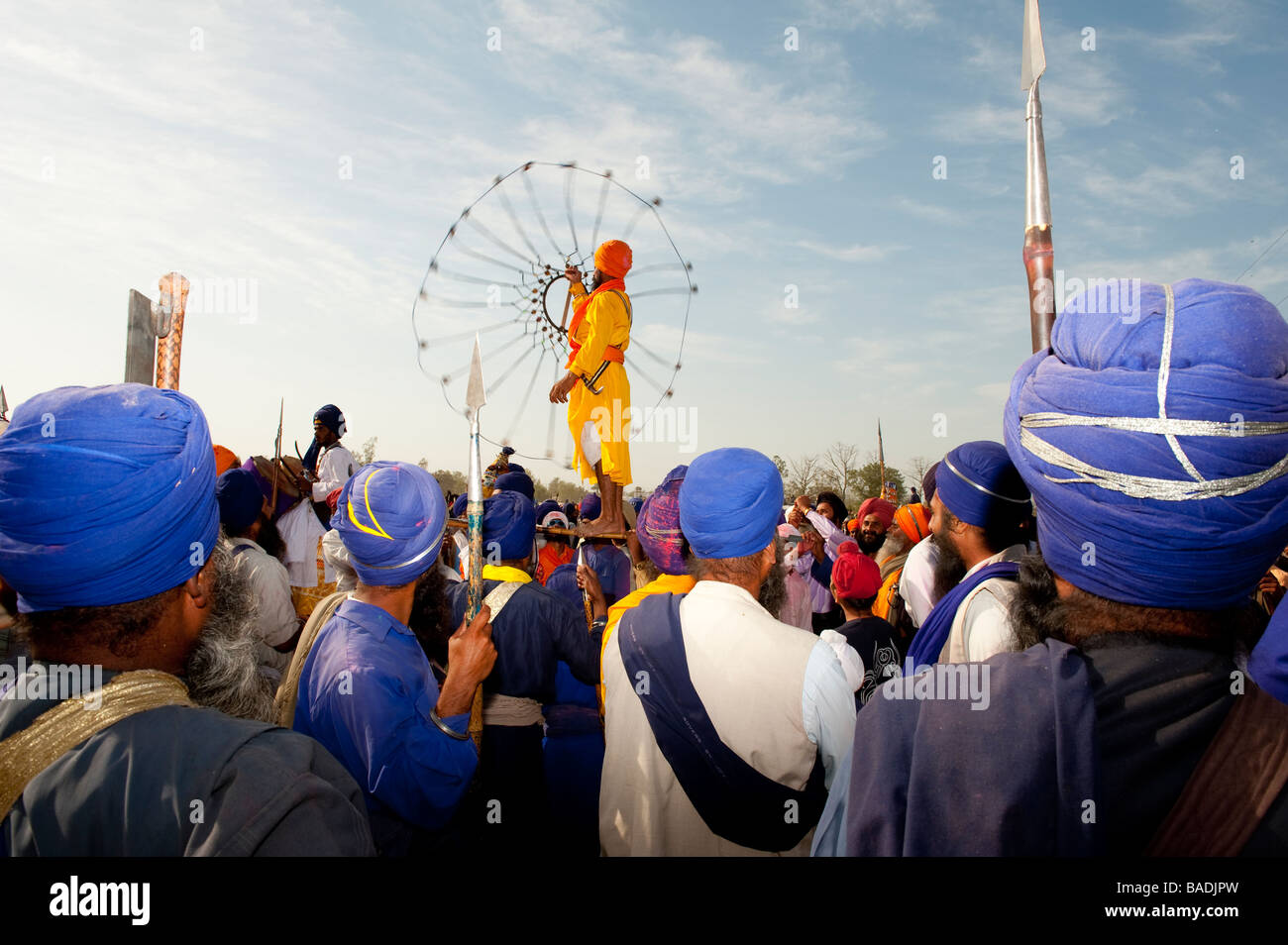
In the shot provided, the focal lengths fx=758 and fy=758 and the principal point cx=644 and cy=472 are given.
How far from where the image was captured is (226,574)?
6.51 feet

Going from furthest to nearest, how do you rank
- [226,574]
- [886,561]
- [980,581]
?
[886,561], [980,581], [226,574]

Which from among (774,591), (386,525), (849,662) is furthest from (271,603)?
(849,662)

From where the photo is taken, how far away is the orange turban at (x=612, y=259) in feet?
23.1

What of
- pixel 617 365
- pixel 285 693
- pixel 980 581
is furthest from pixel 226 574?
pixel 617 365

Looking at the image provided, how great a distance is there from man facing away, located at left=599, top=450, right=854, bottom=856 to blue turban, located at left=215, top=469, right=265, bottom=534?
343cm

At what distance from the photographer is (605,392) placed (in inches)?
284

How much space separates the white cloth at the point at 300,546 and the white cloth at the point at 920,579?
488cm

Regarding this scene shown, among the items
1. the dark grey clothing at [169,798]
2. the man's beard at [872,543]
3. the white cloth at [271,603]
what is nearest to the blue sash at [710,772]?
the dark grey clothing at [169,798]

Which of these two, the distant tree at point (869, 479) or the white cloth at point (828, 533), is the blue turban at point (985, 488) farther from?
the distant tree at point (869, 479)

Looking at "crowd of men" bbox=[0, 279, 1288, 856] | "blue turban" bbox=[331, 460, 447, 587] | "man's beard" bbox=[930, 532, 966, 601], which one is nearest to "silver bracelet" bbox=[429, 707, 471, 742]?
"crowd of men" bbox=[0, 279, 1288, 856]

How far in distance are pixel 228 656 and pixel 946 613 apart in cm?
253
